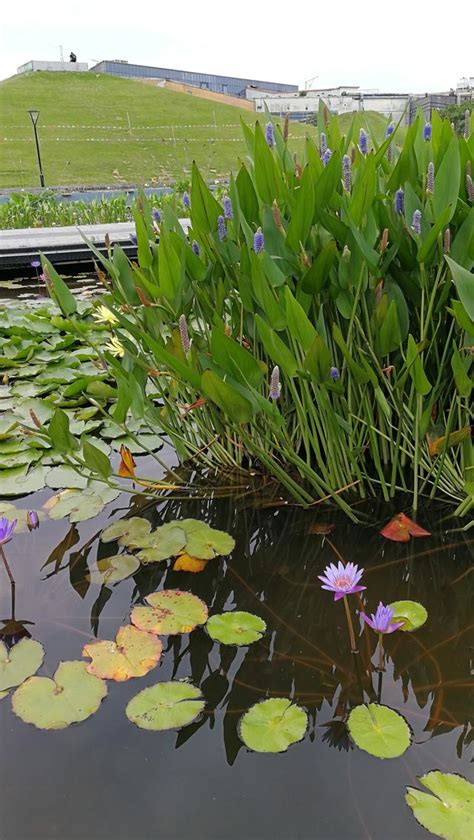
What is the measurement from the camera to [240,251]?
1.21 metres

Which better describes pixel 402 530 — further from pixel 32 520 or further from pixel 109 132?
pixel 109 132

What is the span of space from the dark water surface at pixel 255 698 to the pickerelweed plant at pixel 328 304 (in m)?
0.17

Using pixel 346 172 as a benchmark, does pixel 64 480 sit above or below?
below

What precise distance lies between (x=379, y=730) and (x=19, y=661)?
52 centimetres

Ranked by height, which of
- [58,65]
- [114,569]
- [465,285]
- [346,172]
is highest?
[58,65]

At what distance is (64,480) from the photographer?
1.51m

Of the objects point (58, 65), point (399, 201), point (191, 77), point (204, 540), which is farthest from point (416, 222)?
point (191, 77)

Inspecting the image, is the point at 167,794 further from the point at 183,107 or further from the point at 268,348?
the point at 183,107

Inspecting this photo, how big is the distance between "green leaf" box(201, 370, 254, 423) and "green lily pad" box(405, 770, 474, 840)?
595mm

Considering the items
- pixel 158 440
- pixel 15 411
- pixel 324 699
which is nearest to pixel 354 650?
pixel 324 699

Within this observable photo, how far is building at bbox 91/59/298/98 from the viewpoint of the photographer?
165 feet

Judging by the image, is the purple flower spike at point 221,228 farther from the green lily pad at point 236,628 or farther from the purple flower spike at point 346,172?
the green lily pad at point 236,628

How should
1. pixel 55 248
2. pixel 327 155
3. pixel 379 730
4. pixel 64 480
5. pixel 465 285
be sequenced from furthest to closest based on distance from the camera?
pixel 55 248
pixel 64 480
pixel 327 155
pixel 465 285
pixel 379 730

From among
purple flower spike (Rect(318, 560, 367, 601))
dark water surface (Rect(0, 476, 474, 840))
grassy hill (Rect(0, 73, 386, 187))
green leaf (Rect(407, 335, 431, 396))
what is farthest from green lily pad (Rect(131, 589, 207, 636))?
grassy hill (Rect(0, 73, 386, 187))
